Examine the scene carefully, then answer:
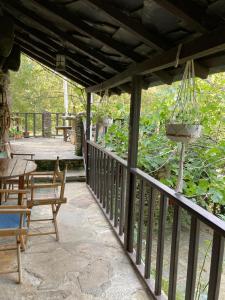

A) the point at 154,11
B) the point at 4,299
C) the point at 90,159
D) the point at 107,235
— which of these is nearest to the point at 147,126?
the point at 90,159

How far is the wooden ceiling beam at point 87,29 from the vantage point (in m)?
2.37

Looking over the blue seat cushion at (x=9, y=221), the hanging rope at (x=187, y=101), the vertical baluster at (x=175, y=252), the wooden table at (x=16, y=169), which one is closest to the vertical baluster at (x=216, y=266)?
the vertical baluster at (x=175, y=252)

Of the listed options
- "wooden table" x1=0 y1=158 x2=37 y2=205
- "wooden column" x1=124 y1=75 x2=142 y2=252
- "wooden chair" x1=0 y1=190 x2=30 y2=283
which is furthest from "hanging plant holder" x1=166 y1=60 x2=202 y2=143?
"wooden table" x1=0 y1=158 x2=37 y2=205

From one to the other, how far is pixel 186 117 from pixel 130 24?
29.1 inches

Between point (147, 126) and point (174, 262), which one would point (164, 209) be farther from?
point (147, 126)

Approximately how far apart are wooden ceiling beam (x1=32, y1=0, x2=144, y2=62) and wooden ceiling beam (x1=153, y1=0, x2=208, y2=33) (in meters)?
0.99

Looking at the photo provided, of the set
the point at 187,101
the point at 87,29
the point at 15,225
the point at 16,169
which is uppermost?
the point at 87,29

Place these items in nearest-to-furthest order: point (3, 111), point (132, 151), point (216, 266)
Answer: point (216, 266), point (132, 151), point (3, 111)

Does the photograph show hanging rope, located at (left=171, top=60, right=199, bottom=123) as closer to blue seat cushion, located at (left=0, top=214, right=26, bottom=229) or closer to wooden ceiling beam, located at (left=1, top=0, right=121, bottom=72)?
wooden ceiling beam, located at (left=1, top=0, right=121, bottom=72)

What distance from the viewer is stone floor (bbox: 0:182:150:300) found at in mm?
2152

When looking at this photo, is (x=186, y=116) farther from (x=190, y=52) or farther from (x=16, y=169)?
(x=16, y=169)

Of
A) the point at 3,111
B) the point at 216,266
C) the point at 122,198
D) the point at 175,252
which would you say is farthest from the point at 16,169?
the point at 3,111

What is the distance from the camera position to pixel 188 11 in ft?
4.77

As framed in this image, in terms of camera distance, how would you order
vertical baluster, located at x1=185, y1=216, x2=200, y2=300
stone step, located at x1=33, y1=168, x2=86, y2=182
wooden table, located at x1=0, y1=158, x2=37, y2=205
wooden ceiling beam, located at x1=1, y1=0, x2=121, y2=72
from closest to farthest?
1. vertical baluster, located at x1=185, y1=216, x2=200, y2=300
2. wooden table, located at x1=0, y1=158, x2=37, y2=205
3. wooden ceiling beam, located at x1=1, y1=0, x2=121, y2=72
4. stone step, located at x1=33, y1=168, x2=86, y2=182
